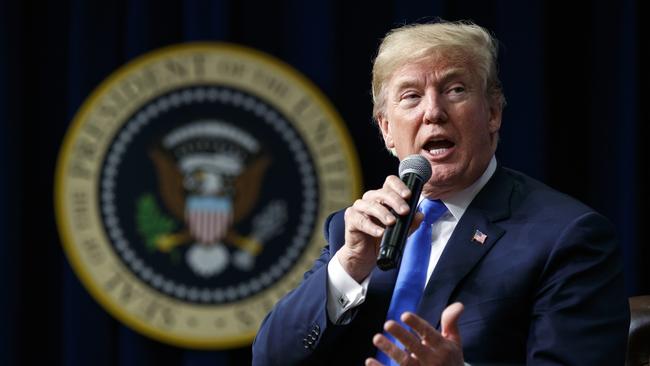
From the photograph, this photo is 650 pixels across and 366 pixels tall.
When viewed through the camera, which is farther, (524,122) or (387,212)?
(524,122)

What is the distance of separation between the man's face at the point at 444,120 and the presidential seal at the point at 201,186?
137 cm

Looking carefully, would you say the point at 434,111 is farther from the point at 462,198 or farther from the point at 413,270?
the point at 413,270

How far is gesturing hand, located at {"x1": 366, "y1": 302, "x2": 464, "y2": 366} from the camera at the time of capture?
1419mm

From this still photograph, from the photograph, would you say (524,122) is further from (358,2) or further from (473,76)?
(473,76)

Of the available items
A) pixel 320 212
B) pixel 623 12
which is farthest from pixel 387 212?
pixel 623 12

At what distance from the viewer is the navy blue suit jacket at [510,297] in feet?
5.18

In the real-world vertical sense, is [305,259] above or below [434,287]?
below

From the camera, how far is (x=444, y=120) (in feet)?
5.86

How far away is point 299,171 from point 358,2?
57cm

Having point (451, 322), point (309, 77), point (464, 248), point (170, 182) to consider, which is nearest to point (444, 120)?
point (464, 248)

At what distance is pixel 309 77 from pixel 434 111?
153cm

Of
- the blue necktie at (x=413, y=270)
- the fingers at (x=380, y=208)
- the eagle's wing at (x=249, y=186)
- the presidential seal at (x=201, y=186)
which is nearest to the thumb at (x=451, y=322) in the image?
the fingers at (x=380, y=208)

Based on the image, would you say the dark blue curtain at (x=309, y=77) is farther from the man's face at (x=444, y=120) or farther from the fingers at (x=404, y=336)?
the fingers at (x=404, y=336)

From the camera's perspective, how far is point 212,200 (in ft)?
10.8
